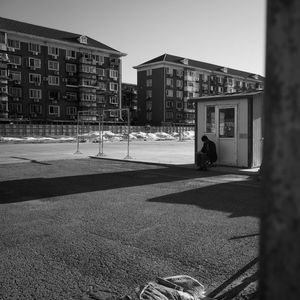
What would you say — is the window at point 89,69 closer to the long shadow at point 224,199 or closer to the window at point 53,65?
the window at point 53,65

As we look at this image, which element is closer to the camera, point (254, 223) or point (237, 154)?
point (254, 223)

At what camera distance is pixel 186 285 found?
3.53 m

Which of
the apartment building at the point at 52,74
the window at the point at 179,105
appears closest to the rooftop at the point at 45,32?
the apartment building at the point at 52,74

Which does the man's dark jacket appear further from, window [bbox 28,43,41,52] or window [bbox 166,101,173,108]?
window [bbox 166,101,173,108]

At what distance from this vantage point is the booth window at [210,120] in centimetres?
1562

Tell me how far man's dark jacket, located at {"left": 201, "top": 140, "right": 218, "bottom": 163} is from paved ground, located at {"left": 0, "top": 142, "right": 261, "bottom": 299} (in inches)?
170

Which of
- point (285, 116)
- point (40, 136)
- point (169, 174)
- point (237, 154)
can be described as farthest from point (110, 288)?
point (40, 136)

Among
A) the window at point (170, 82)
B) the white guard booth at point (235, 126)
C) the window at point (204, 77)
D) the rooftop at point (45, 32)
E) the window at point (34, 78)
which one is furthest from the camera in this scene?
the window at point (204, 77)

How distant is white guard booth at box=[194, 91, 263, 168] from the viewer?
14.4 metres

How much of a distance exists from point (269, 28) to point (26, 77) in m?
64.0

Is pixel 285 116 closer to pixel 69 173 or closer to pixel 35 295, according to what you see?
pixel 35 295

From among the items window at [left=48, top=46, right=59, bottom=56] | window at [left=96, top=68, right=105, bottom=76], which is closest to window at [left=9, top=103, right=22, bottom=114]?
window at [left=48, top=46, right=59, bottom=56]

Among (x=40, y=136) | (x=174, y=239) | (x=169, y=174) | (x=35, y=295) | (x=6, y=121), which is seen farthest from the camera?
(x=6, y=121)

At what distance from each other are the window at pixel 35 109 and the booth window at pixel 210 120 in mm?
49745
